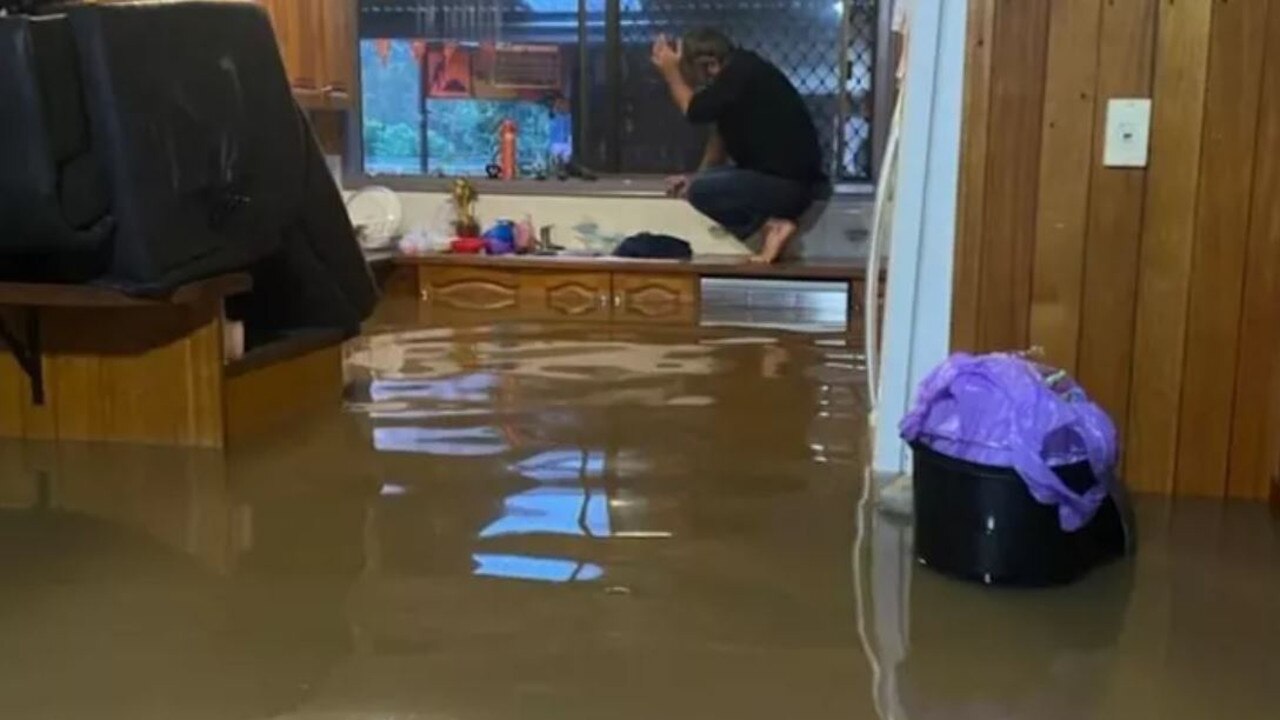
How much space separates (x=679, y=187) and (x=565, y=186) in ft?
2.04

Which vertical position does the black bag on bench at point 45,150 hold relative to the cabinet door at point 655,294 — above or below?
above

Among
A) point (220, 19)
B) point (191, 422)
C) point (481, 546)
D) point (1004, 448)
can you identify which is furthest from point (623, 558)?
point (220, 19)

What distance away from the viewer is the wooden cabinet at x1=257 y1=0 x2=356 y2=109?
6711mm

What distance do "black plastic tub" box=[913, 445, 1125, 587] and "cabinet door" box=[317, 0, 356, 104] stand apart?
4865 mm

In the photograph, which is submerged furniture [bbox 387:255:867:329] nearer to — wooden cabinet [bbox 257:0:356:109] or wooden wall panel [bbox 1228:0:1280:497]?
wooden cabinet [bbox 257:0:356:109]

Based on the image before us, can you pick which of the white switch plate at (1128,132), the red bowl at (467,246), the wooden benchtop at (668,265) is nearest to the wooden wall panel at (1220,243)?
the white switch plate at (1128,132)

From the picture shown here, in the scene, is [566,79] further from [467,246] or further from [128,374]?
[128,374]

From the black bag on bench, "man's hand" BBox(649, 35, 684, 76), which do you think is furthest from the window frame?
the black bag on bench

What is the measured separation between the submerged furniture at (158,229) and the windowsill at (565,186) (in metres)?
2.84

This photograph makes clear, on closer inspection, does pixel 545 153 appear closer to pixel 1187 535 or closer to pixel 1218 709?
pixel 1187 535

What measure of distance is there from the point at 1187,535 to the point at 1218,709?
975mm

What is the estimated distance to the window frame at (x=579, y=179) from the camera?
7.00 m

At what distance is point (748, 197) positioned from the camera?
6766 millimetres

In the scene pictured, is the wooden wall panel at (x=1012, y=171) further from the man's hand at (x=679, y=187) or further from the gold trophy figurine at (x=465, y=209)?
the gold trophy figurine at (x=465, y=209)
